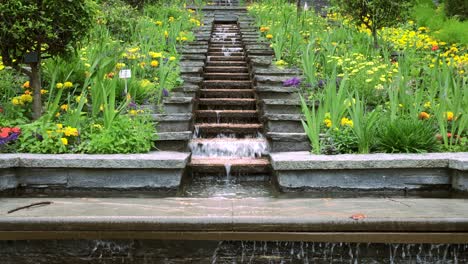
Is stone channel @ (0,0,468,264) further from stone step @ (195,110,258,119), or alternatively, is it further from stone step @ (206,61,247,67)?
stone step @ (206,61,247,67)

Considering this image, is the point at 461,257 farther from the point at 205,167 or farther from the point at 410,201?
the point at 205,167

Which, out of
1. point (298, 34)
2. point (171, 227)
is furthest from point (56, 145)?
point (298, 34)

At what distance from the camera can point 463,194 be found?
4488 millimetres

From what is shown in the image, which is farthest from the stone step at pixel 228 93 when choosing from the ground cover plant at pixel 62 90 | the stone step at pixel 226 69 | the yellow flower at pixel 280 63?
the stone step at pixel 226 69

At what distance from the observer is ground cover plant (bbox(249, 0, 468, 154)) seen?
4.83 m

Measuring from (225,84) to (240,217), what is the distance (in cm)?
410

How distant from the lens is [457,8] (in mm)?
10438

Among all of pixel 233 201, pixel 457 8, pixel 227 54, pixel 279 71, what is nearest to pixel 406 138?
pixel 233 201

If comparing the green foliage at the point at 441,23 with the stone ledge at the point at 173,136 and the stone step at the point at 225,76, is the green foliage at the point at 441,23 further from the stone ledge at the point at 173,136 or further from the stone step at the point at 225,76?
the stone ledge at the point at 173,136

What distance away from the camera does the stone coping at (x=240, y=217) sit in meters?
3.33

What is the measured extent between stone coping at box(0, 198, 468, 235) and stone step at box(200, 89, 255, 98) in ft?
10.1

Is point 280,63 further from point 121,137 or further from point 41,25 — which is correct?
Answer: point 41,25

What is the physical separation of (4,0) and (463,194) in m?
4.44

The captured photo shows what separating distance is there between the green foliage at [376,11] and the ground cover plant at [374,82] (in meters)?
0.02
